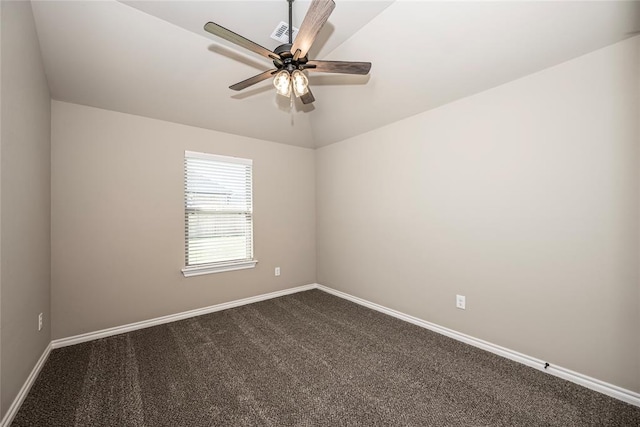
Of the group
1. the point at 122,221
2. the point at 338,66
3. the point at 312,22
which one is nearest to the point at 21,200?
the point at 122,221

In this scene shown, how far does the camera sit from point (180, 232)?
321 centimetres

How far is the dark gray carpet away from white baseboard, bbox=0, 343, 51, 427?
39 millimetres

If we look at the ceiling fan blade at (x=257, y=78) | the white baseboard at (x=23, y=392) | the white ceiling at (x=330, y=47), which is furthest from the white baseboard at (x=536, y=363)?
the white baseboard at (x=23, y=392)

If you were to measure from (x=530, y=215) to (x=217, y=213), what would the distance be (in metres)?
3.39

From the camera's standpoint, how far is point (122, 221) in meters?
2.85

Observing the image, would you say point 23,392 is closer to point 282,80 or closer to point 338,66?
point 282,80

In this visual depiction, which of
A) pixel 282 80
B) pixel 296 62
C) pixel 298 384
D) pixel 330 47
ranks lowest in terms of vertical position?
pixel 298 384

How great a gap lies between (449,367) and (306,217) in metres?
2.82

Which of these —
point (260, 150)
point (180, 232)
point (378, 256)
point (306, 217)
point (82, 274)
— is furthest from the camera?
point (306, 217)

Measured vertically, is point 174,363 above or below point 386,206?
below

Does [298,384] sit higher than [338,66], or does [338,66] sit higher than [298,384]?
[338,66]

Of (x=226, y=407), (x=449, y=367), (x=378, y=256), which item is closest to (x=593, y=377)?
(x=449, y=367)

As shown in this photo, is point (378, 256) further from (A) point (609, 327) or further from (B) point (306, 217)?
(A) point (609, 327)

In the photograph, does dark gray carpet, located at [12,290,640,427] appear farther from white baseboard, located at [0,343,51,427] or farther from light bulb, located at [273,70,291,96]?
light bulb, located at [273,70,291,96]
